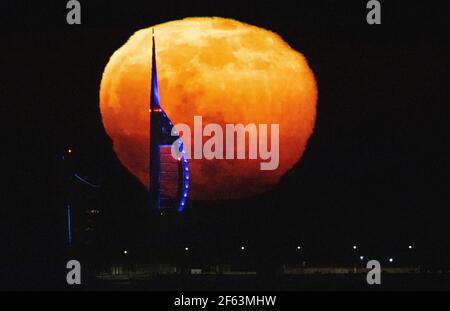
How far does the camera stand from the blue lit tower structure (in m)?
38.9

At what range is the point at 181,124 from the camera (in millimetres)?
40344

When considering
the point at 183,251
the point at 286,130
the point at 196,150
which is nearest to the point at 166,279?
the point at 183,251

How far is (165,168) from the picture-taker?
39.4 meters

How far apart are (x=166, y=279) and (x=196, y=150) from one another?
5.69m

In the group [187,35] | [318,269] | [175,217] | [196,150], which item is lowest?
[318,269]

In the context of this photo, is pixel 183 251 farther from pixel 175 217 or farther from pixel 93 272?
pixel 93 272

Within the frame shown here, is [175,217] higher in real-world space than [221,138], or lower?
lower

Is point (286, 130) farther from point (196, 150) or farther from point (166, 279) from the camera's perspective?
point (166, 279)

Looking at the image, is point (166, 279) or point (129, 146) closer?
point (166, 279)

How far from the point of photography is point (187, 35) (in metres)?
40.6

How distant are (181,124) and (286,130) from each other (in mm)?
4504

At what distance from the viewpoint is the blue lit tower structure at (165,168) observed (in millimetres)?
38875

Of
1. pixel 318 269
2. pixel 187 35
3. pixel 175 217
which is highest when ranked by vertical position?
pixel 187 35

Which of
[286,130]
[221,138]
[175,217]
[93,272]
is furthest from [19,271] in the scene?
[286,130]
